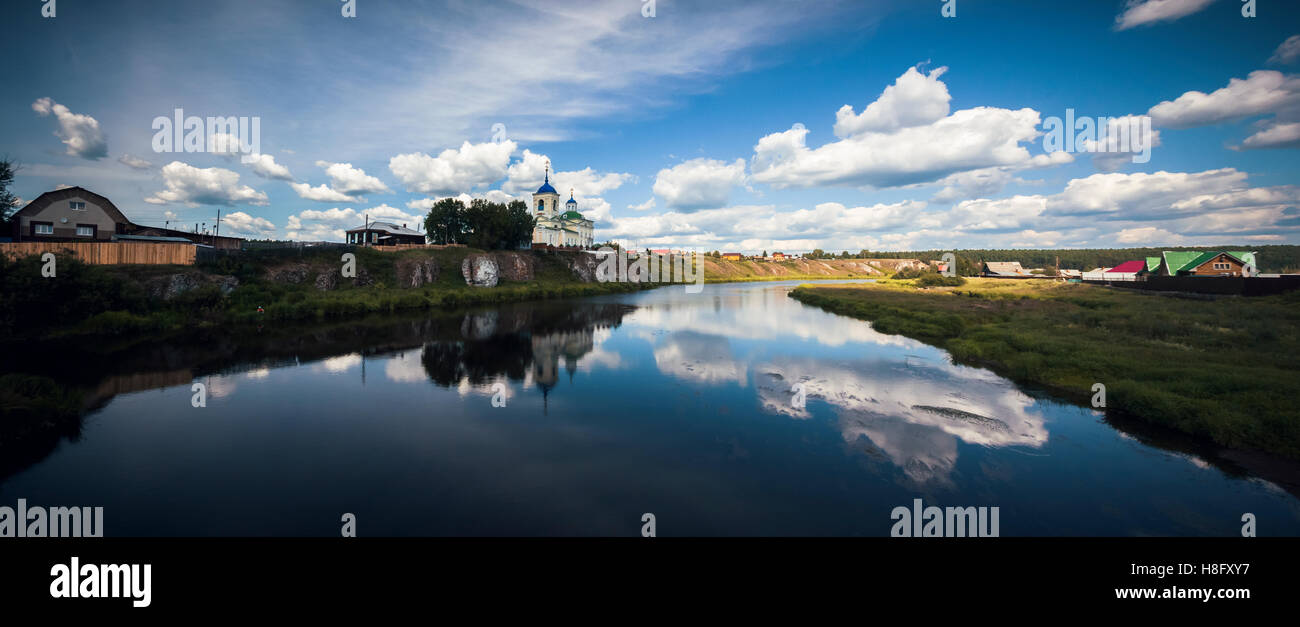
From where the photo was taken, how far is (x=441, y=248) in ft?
179

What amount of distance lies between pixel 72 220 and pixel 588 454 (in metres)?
54.5

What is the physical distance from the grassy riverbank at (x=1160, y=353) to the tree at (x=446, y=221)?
58015 mm

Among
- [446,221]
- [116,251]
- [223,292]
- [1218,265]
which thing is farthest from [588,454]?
[1218,265]

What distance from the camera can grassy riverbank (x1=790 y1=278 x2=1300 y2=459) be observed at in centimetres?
1101

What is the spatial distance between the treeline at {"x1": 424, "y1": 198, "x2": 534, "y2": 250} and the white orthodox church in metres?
13.3

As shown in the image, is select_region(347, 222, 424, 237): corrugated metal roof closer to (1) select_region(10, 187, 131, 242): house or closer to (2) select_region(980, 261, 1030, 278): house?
(1) select_region(10, 187, 131, 242): house

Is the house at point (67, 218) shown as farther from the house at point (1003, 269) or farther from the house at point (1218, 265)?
the house at point (1003, 269)

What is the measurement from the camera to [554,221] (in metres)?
87.8

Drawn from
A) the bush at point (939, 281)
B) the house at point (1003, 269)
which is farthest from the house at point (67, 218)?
the house at point (1003, 269)

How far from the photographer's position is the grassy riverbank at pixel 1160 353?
11.0 m

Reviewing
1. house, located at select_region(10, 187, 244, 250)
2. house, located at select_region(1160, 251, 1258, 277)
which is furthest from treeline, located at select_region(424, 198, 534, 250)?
house, located at select_region(1160, 251, 1258, 277)

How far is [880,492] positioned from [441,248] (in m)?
56.4

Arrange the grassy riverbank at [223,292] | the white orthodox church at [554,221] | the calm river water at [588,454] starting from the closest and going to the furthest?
the calm river water at [588,454] → the grassy riverbank at [223,292] → the white orthodox church at [554,221]
